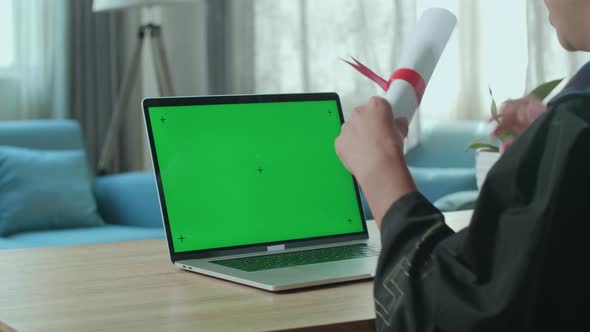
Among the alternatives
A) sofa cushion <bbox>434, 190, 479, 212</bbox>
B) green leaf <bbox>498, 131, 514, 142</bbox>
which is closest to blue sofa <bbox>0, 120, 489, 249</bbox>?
sofa cushion <bbox>434, 190, 479, 212</bbox>

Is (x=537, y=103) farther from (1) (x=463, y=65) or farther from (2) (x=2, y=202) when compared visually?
(1) (x=463, y=65)

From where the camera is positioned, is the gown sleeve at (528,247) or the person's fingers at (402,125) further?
the person's fingers at (402,125)

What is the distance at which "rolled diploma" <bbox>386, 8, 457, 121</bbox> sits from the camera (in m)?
0.99

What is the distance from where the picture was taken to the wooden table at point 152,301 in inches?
34.6

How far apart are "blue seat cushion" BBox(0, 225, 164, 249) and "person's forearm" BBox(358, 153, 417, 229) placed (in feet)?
7.05

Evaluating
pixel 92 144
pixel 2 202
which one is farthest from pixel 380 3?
pixel 2 202

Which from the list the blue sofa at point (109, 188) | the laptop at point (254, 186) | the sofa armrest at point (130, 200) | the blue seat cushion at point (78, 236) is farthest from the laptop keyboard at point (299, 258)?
the sofa armrest at point (130, 200)

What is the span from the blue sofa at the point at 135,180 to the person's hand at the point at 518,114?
2039mm

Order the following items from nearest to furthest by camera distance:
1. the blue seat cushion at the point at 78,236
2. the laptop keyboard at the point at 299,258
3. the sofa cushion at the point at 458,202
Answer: the laptop keyboard at the point at 299,258 → the sofa cushion at the point at 458,202 → the blue seat cushion at the point at 78,236

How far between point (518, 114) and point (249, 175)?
0.45 metres

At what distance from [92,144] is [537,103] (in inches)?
135

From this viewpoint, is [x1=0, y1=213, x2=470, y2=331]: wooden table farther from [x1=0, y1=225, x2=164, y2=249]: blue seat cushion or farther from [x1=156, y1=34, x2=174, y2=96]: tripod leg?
[x1=156, y1=34, x2=174, y2=96]: tripod leg

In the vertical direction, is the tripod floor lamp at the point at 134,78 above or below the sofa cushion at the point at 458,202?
above

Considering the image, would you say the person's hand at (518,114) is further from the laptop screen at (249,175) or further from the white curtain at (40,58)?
the white curtain at (40,58)
